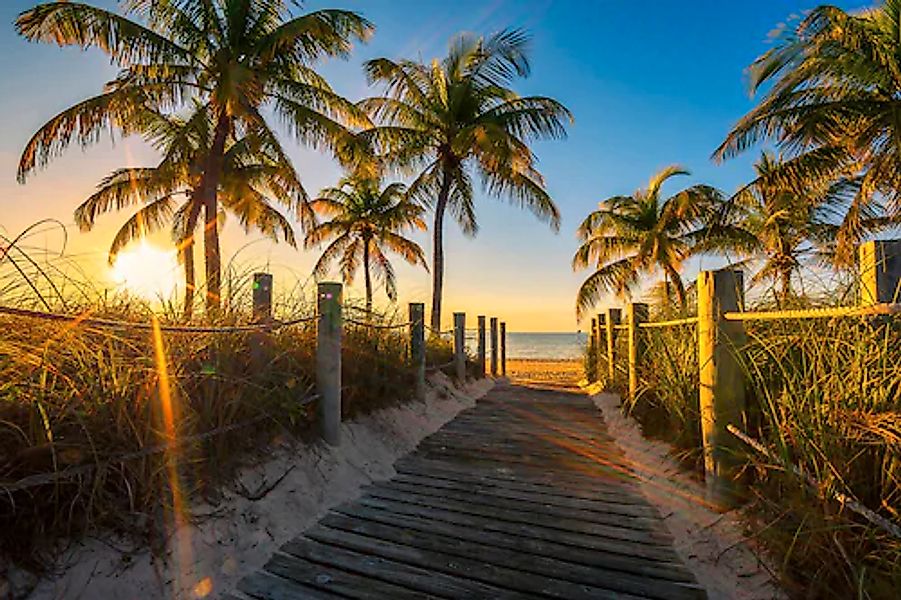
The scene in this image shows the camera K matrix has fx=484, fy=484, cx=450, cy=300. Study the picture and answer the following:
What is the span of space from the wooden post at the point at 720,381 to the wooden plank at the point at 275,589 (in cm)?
232

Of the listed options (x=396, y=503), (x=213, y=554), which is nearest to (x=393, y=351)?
(x=396, y=503)

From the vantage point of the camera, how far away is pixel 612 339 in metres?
8.56

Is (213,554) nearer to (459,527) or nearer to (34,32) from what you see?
(459,527)

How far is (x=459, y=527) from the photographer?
298cm

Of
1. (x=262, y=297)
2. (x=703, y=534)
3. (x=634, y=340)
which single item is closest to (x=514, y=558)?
(x=703, y=534)

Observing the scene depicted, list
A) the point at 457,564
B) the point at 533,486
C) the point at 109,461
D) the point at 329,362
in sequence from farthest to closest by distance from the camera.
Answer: the point at 329,362 → the point at 533,486 → the point at 457,564 → the point at 109,461

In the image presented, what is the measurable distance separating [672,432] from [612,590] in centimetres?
235

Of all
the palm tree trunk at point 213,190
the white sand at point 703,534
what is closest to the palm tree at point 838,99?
the white sand at point 703,534

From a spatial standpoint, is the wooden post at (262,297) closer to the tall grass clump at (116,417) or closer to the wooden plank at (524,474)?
the tall grass clump at (116,417)

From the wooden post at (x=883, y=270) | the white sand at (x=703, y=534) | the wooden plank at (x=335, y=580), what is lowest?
the wooden plank at (x=335, y=580)

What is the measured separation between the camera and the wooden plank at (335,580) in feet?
7.39


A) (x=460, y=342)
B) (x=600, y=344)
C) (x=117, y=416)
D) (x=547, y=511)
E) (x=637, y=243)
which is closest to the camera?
(x=117, y=416)

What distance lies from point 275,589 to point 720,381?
281cm

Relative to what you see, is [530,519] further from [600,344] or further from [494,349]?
[494,349]
